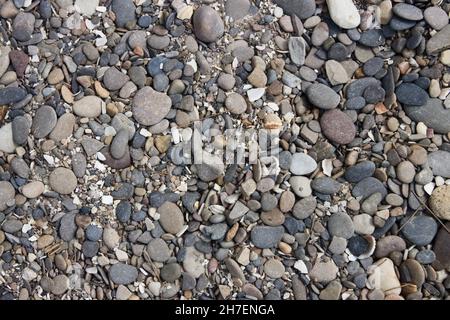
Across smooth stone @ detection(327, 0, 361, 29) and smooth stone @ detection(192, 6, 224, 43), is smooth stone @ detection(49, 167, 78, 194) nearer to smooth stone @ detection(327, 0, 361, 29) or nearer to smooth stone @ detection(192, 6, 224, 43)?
smooth stone @ detection(192, 6, 224, 43)

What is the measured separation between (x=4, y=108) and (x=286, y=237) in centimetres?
92

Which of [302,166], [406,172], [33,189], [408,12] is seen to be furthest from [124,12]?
[406,172]

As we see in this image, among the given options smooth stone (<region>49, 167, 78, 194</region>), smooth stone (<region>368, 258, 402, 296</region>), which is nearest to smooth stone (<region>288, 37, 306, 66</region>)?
smooth stone (<region>368, 258, 402, 296</region>)

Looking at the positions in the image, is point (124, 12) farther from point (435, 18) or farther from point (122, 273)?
point (435, 18)

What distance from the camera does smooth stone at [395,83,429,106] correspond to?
163 centimetres

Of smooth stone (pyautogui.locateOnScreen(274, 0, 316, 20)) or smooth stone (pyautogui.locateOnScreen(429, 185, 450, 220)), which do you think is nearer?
smooth stone (pyautogui.locateOnScreen(429, 185, 450, 220))

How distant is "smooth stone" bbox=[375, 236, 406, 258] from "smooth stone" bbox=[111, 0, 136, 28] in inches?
39.2

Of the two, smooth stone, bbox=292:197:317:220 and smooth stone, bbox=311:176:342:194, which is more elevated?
smooth stone, bbox=311:176:342:194

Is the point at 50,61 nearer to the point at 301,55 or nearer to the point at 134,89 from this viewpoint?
the point at 134,89

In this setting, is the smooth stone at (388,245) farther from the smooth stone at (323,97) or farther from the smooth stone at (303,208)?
the smooth stone at (323,97)

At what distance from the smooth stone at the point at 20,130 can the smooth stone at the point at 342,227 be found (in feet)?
3.05

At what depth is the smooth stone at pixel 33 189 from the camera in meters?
1.63
